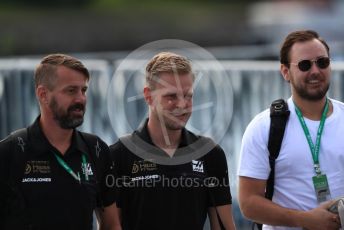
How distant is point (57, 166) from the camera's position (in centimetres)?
507

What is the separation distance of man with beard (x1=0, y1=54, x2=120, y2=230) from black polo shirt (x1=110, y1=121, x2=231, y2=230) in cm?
14

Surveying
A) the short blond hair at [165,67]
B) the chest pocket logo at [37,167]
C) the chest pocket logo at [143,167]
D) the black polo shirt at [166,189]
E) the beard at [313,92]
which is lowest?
the black polo shirt at [166,189]

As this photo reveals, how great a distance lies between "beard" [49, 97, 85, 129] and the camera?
5.12 meters

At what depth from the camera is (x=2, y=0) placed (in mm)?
35500

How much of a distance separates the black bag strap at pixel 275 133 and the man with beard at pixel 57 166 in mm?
922

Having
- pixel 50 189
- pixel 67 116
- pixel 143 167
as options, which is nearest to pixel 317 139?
pixel 143 167

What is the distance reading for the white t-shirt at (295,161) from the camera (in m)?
5.37

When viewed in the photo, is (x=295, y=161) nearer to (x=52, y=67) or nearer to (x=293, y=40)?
(x=293, y=40)

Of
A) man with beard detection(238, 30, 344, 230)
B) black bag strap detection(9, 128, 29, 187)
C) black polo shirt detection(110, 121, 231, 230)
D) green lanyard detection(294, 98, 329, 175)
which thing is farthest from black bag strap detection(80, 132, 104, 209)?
green lanyard detection(294, 98, 329, 175)

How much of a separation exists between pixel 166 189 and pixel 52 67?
0.94 m

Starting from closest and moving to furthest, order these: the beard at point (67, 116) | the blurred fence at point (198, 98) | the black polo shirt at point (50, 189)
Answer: the black polo shirt at point (50, 189) < the beard at point (67, 116) < the blurred fence at point (198, 98)

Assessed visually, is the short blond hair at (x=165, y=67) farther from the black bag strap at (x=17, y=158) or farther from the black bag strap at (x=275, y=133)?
the black bag strap at (x=17, y=158)

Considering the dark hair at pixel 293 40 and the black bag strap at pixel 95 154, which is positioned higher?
the dark hair at pixel 293 40

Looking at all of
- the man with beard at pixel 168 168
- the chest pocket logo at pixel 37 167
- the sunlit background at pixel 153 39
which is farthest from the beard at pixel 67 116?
the sunlit background at pixel 153 39
